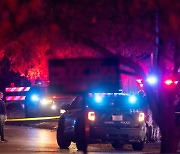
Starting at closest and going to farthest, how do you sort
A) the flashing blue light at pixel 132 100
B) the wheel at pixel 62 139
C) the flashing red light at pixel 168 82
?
1. the flashing red light at pixel 168 82
2. the flashing blue light at pixel 132 100
3. the wheel at pixel 62 139

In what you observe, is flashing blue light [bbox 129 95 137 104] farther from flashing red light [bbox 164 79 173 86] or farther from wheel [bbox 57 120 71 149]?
flashing red light [bbox 164 79 173 86]

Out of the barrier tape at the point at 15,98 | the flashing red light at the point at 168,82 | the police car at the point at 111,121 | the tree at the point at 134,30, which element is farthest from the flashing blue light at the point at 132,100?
the barrier tape at the point at 15,98

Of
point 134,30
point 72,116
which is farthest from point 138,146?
point 134,30

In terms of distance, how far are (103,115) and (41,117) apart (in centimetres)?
1573

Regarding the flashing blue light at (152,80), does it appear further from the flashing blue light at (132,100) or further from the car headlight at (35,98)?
the car headlight at (35,98)

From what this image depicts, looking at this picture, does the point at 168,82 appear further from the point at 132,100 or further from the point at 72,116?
the point at 72,116

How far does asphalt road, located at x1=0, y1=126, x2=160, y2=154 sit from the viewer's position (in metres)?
19.1

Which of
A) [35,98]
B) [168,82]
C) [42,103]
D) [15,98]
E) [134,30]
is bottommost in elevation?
[168,82]

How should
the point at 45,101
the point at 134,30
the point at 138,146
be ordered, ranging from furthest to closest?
1. the point at 45,101
2. the point at 138,146
3. the point at 134,30

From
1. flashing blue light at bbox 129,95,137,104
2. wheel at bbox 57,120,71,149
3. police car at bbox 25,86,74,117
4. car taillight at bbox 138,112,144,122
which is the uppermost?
police car at bbox 25,86,74,117

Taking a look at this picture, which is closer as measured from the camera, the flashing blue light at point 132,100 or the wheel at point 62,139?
the flashing blue light at point 132,100

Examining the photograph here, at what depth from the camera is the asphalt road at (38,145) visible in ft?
62.6

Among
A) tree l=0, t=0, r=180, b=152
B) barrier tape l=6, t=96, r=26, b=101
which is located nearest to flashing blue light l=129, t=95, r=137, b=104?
tree l=0, t=0, r=180, b=152

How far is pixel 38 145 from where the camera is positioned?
2097 cm
